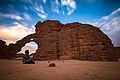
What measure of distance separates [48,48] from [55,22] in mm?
10052

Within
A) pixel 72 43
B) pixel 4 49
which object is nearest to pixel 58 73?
pixel 72 43

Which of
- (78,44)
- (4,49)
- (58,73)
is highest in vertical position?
(4,49)

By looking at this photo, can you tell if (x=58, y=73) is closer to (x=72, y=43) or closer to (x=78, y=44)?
(x=78, y=44)

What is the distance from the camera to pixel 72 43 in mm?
22969

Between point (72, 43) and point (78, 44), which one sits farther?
point (72, 43)

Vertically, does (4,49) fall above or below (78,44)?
above

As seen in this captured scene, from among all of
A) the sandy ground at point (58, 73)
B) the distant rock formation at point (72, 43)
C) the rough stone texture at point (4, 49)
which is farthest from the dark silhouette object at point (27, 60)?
the rough stone texture at point (4, 49)

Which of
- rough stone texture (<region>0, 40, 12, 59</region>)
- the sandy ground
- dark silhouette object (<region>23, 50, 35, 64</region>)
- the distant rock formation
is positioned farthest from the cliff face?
the sandy ground

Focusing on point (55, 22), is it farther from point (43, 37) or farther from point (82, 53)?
point (82, 53)

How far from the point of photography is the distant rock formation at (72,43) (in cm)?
1988

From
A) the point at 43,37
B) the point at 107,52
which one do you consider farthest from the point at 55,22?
the point at 107,52

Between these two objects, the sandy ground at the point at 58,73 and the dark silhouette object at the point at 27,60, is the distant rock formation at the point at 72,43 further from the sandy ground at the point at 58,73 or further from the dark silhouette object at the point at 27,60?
the sandy ground at the point at 58,73

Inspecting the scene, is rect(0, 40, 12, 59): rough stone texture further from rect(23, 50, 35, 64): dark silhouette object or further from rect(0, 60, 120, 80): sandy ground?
rect(0, 60, 120, 80): sandy ground

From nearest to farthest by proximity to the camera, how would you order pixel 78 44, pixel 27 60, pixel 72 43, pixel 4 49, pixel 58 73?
1. pixel 58 73
2. pixel 27 60
3. pixel 78 44
4. pixel 72 43
5. pixel 4 49
